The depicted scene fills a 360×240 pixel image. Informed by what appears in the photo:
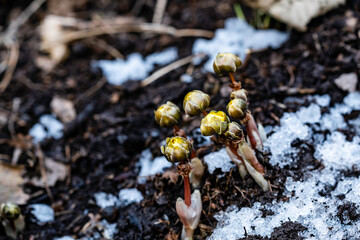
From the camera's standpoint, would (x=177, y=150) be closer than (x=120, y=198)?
Yes

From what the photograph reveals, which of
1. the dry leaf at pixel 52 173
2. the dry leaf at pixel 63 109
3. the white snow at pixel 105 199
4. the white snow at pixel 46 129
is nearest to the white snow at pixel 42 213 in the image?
the dry leaf at pixel 52 173

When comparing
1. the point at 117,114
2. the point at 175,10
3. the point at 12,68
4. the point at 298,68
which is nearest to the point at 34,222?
the point at 117,114

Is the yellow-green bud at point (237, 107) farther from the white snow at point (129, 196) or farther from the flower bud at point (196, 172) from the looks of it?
the white snow at point (129, 196)

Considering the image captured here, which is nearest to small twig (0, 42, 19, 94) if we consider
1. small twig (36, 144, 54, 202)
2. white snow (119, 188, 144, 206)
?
small twig (36, 144, 54, 202)

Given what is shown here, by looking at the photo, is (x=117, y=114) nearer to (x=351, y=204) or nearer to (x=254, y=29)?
(x=254, y=29)

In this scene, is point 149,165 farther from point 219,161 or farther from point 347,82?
point 347,82

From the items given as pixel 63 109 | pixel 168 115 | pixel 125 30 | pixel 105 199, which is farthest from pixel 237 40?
pixel 105 199
